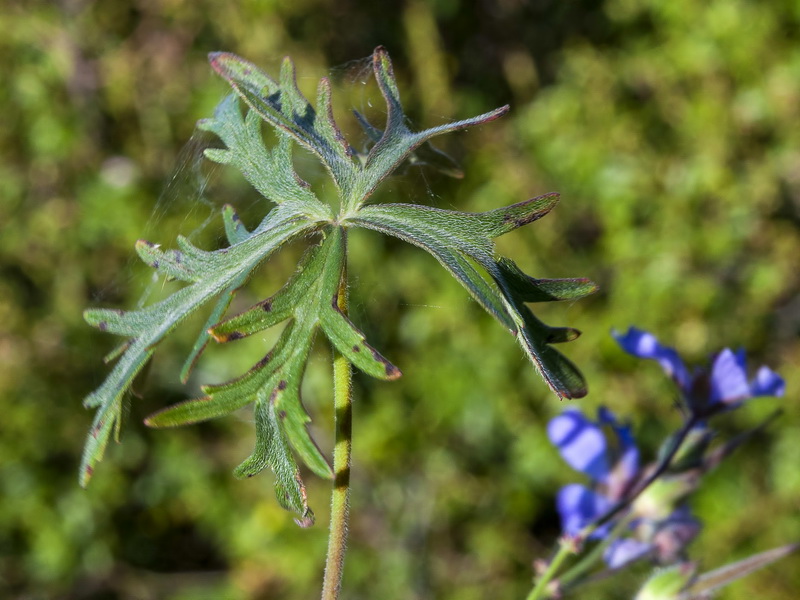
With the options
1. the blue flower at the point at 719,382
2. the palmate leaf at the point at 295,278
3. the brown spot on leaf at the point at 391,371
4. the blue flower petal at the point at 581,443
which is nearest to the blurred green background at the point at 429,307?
the blue flower petal at the point at 581,443

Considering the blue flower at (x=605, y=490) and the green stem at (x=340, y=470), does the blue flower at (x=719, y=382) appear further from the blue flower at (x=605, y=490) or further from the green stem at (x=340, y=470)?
the green stem at (x=340, y=470)

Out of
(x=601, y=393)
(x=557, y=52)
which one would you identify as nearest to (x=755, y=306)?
(x=601, y=393)

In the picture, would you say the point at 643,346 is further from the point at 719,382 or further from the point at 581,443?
the point at 581,443

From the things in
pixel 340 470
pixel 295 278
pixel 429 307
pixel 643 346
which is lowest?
pixel 429 307

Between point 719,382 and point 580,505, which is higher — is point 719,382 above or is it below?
above

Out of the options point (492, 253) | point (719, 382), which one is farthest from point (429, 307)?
point (492, 253)

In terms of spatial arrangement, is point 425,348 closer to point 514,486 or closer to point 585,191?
point 514,486
